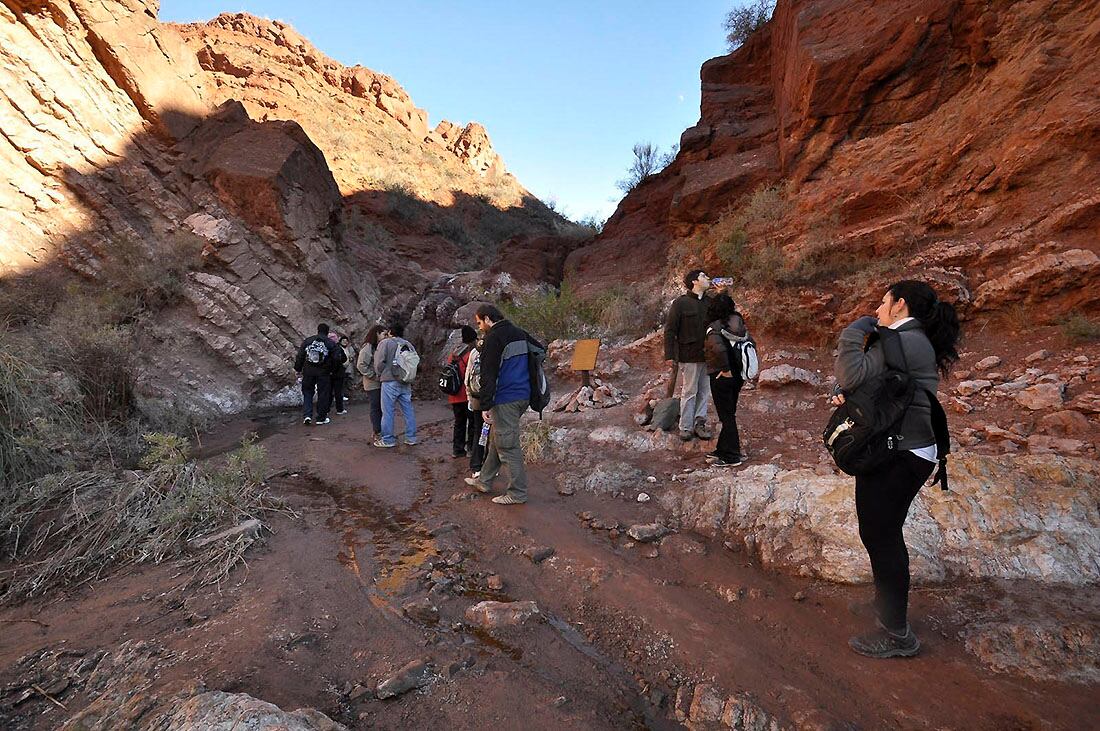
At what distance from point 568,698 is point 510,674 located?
312 mm

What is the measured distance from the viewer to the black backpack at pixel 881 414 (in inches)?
93.8

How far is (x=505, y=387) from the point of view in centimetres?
459

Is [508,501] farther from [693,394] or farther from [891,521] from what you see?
[891,521]

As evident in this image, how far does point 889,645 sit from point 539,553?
216 centimetres

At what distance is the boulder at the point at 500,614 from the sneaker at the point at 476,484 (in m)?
1.97

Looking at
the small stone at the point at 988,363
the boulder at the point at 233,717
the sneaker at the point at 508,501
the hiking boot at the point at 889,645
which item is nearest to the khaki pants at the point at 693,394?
the sneaker at the point at 508,501

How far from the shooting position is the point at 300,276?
41.4 feet

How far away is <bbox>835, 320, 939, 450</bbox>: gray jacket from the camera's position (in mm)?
2412

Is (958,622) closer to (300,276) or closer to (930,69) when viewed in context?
(930,69)

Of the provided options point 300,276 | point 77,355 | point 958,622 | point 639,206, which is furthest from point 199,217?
point 958,622

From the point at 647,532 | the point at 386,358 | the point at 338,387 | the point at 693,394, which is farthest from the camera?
the point at 338,387

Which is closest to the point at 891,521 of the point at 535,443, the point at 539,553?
the point at 539,553

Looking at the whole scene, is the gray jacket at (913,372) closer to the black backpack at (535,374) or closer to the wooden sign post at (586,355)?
the black backpack at (535,374)

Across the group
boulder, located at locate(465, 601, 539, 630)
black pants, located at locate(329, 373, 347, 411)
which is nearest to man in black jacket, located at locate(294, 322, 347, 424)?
black pants, located at locate(329, 373, 347, 411)
